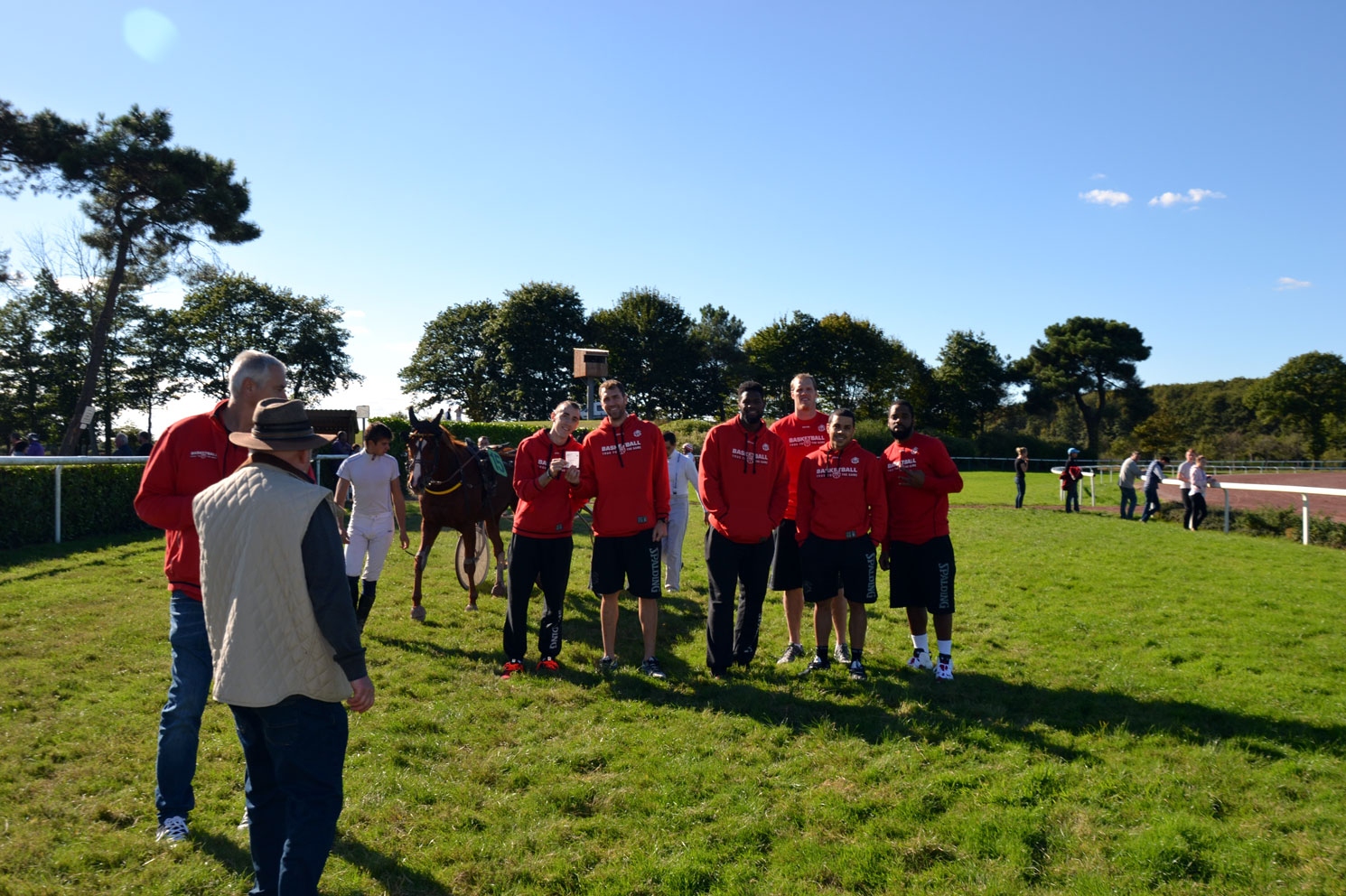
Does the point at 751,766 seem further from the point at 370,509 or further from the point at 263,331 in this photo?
the point at 263,331

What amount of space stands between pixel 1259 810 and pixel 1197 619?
4.79m

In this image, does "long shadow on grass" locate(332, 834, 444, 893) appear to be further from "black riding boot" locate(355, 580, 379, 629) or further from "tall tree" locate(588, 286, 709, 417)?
"tall tree" locate(588, 286, 709, 417)

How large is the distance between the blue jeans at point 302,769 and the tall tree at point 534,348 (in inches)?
1954

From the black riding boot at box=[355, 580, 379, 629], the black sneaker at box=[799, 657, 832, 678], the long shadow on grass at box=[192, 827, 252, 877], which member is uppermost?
the black riding boot at box=[355, 580, 379, 629]

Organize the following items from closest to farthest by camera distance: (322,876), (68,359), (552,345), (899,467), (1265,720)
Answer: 1. (322,876)
2. (1265,720)
3. (899,467)
4. (68,359)
5. (552,345)

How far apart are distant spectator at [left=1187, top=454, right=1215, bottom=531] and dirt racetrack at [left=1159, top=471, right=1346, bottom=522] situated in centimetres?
53

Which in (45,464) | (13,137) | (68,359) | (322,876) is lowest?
(322,876)

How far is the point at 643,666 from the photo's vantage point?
20.4 feet

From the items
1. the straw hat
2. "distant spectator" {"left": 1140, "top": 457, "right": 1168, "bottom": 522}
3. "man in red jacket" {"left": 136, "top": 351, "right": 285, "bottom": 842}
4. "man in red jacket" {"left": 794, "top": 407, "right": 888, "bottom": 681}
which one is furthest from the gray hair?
"distant spectator" {"left": 1140, "top": 457, "right": 1168, "bottom": 522}

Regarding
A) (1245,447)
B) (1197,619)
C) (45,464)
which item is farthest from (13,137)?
(1245,447)

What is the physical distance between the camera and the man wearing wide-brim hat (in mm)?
2561

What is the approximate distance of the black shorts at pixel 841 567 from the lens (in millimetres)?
5961

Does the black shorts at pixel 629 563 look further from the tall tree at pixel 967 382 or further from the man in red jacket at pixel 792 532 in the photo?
the tall tree at pixel 967 382

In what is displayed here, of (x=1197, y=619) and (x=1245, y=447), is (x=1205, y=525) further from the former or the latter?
(x=1245, y=447)
